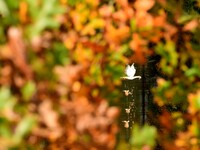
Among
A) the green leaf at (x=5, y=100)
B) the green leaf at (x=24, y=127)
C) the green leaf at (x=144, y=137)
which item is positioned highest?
the green leaf at (x=5, y=100)

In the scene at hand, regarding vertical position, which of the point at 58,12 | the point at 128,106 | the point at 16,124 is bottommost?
the point at 128,106

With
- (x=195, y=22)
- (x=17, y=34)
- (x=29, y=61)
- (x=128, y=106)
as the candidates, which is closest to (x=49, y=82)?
(x=29, y=61)

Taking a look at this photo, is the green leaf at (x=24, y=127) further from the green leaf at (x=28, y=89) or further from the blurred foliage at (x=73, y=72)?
the green leaf at (x=28, y=89)

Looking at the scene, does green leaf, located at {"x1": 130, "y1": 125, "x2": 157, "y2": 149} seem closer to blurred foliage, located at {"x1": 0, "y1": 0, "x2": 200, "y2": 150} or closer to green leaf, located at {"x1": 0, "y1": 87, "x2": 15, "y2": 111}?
blurred foliage, located at {"x1": 0, "y1": 0, "x2": 200, "y2": 150}

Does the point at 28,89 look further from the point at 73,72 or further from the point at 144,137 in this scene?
the point at 144,137

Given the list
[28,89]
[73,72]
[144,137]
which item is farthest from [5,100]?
[144,137]

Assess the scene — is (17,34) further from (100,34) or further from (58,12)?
(100,34)

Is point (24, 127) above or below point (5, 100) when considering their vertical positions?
below

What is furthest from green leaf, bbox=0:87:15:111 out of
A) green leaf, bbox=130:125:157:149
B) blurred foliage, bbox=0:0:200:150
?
green leaf, bbox=130:125:157:149

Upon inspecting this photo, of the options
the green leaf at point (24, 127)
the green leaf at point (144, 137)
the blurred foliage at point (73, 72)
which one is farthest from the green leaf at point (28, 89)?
the green leaf at point (144, 137)
